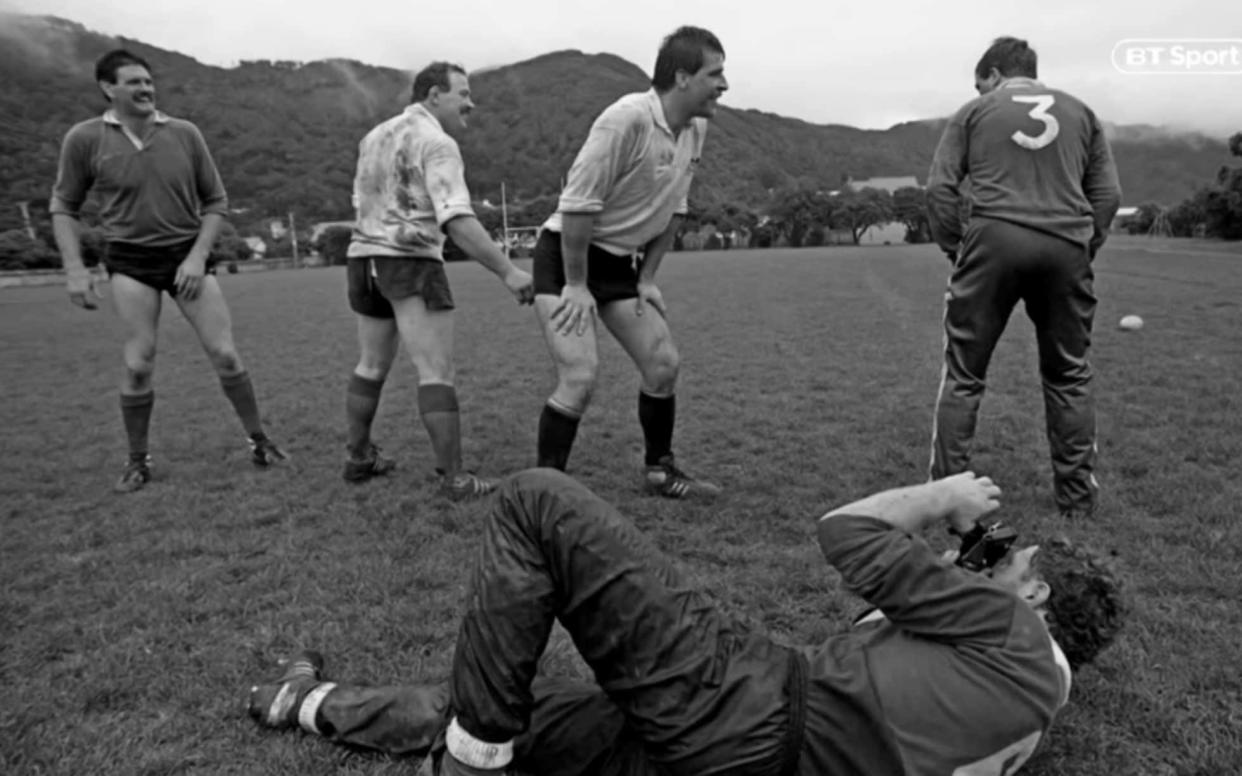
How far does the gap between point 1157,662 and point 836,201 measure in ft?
319

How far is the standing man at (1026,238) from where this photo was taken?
3904 mm

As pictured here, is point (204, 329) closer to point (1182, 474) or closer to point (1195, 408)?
point (1182, 474)

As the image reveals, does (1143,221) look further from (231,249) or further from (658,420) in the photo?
(658,420)

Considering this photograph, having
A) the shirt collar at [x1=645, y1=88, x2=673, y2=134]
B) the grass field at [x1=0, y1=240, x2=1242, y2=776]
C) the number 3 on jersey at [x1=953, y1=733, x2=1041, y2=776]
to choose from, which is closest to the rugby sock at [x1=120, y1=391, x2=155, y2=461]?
the grass field at [x1=0, y1=240, x2=1242, y2=776]

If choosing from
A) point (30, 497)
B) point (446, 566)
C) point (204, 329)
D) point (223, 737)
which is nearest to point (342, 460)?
point (204, 329)

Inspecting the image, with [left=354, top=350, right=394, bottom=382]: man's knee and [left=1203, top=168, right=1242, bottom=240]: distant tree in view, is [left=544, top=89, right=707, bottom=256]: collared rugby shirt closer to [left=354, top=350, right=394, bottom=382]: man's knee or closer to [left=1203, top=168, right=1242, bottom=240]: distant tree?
[left=354, top=350, right=394, bottom=382]: man's knee

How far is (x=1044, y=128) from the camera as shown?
392cm

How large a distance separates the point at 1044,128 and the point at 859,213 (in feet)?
310

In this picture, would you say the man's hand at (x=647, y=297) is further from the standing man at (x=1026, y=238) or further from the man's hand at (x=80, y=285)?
the man's hand at (x=80, y=285)

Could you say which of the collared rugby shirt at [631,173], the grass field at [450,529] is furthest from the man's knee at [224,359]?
the collared rugby shirt at [631,173]

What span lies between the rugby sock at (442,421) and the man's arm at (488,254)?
0.81 m

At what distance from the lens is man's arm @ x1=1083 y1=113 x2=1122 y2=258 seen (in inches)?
161

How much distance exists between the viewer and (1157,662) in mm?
2691

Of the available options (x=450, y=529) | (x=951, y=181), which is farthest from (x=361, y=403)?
(x=951, y=181)
